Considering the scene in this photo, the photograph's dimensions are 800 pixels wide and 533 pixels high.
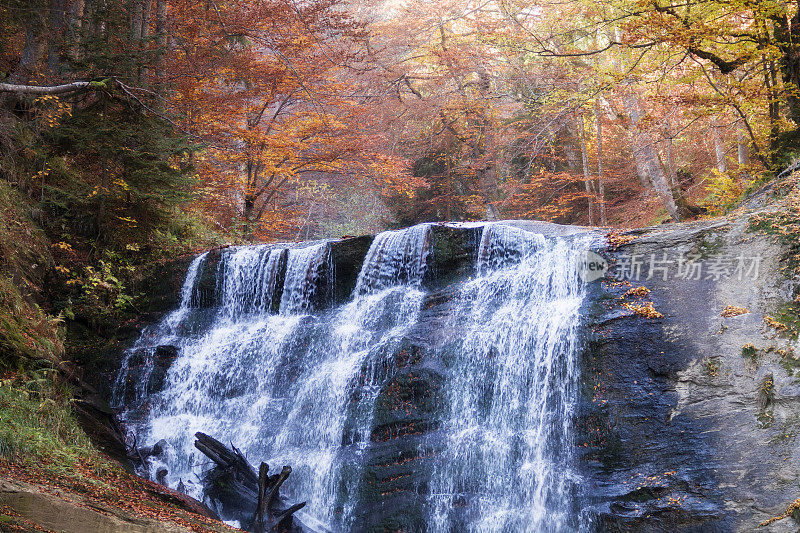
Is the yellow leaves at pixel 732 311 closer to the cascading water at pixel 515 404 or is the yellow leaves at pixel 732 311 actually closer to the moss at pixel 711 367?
the moss at pixel 711 367

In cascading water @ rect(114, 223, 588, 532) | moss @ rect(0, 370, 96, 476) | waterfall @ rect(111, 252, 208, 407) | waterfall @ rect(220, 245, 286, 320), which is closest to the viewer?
moss @ rect(0, 370, 96, 476)

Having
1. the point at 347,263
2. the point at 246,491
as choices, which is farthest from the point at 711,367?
the point at 347,263

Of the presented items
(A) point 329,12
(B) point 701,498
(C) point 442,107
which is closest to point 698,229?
(B) point 701,498

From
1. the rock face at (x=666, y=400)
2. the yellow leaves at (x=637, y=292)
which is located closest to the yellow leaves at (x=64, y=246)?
the rock face at (x=666, y=400)

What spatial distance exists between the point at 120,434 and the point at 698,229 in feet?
31.5

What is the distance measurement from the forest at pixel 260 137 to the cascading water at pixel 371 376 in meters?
1.44

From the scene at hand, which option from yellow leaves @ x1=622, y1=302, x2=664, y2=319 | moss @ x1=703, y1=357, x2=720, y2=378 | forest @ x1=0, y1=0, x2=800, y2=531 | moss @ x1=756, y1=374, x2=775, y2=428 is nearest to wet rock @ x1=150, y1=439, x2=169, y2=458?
forest @ x1=0, y1=0, x2=800, y2=531

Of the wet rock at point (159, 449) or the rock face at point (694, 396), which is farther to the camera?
the wet rock at point (159, 449)

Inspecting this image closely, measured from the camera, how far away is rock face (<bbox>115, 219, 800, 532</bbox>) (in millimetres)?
5777

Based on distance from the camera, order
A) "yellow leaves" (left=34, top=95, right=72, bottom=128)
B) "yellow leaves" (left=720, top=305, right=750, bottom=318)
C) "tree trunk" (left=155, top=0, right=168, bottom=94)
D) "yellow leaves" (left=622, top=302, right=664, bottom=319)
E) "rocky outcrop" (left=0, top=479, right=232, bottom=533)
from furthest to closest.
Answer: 1. "tree trunk" (left=155, top=0, right=168, bottom=94)
2. "yellow leaves" (left=34, top=95, right=72, bottom=128)
3. "yellow leaves" (left=622, top=302, right=664, bottom=319)
4. "yellow leaves" (left=720, top=305, right=750, bottom=318)
5. "rocky outcrop" (left=0, top=479, right=232, bottom=533)

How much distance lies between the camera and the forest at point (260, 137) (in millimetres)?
7809

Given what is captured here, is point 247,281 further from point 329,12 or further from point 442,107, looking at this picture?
point 442,107

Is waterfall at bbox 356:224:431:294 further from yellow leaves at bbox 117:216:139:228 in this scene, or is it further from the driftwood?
yellow leaves at bbox 117:216:139:228

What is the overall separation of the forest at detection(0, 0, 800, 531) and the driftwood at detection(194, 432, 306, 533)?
1011 mm
